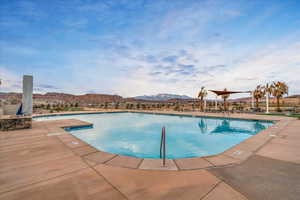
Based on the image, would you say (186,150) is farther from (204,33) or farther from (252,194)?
(204,33)

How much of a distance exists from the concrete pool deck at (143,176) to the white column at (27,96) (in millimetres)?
6527

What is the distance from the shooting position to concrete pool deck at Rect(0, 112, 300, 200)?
6.10 ft

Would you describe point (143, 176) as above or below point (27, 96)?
below

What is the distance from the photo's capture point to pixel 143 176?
237cm

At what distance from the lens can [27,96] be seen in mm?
8688

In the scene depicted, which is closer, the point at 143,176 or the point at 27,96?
the point at 143,176

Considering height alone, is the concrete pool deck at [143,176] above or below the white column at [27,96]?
below

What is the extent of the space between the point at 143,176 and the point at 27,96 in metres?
10.4

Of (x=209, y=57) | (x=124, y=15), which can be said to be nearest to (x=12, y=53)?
(x=124, y=15)

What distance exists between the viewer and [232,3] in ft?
25.3

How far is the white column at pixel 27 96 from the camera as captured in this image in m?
8.55

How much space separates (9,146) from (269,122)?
1467 centimetres

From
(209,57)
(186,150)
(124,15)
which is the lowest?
(186,150)

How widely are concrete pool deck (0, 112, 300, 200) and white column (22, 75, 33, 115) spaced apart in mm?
6527
